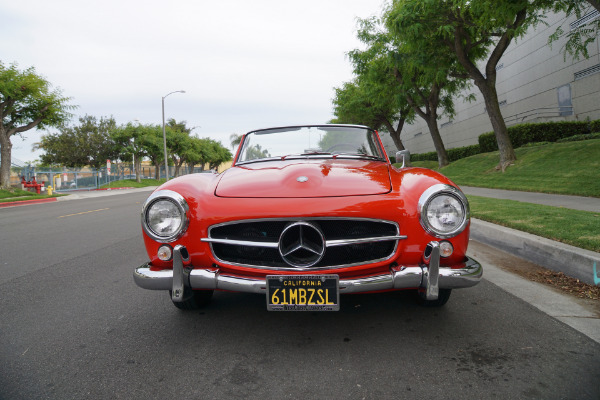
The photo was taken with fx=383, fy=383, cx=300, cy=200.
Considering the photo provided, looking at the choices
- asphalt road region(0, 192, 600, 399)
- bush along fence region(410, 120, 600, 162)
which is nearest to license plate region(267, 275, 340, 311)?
asphalt road region(0, 192, 600, 399)

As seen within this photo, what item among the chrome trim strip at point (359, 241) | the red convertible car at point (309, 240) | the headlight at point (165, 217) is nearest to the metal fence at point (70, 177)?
the headlight at point (165, 217)

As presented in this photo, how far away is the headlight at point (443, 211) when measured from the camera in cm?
221

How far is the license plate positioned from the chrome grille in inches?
5.6

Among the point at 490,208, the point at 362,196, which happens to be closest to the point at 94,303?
the point at 362,196

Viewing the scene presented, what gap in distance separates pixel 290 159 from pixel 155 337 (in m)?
1.82

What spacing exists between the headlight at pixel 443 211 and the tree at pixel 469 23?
28.5 ft

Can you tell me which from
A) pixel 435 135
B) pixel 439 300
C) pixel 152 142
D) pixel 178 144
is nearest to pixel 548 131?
pixel 435 135

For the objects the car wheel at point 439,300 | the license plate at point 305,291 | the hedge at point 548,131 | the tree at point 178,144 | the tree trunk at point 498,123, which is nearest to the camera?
the license plate at point 305,291

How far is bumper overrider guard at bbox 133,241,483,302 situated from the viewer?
2.09 metres

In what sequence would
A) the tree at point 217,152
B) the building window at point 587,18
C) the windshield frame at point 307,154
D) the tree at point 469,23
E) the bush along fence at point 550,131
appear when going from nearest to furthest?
1. the windshield frame at point 307,154
2. the tree at point 469,23
3. the building window at point 587,18
4. the bush along fence at point 550,131
5. the tree at point 217,152

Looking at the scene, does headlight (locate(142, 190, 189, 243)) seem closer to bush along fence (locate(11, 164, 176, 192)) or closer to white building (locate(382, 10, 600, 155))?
white building (locate(382, 10, 600, 155))

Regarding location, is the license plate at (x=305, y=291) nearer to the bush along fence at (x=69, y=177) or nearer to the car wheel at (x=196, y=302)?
the car wheel at (x=196, y=302)

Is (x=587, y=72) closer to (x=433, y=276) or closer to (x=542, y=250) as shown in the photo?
(x=542, y=250)

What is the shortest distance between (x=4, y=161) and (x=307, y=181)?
934 inches
